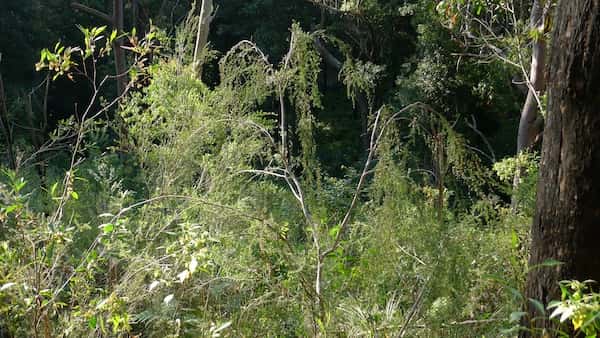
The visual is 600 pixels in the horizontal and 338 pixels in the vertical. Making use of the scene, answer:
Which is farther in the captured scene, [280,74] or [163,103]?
[163,103]

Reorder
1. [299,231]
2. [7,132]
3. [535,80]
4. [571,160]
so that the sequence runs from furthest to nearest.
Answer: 1. [535,80]
2. [7,132]
3. [299,231]
4. [571,160]

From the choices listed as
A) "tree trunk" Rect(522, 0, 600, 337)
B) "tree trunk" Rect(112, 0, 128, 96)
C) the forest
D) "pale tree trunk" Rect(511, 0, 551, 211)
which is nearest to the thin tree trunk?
the forest

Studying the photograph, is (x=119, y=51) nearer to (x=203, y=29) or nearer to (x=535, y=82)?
(x=203, y=29)

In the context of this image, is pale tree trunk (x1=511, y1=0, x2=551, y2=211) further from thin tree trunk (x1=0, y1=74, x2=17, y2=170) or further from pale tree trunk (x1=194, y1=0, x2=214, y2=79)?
thin tree trunk (x1=0, y1=74, x2=17, y2=170)

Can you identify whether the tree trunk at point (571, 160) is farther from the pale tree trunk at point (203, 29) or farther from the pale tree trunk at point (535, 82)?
the pale tree trunk at point (203, 29)

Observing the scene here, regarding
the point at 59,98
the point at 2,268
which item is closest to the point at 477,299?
the point at 2,268

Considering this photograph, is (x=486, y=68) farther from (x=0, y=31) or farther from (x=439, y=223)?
(x=0, y=31)

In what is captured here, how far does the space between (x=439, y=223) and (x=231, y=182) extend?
1319 millimetres

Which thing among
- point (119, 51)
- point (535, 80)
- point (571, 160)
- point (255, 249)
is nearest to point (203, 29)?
point (119, 51)

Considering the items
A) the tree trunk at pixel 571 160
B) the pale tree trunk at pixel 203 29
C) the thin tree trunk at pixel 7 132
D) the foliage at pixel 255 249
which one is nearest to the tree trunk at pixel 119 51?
the pale tree trunk at pixel 203 29

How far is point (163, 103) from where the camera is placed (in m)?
→ 4.40

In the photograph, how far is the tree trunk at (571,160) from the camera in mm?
2293

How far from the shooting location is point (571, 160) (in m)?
2.34

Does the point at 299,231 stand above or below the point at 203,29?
below
